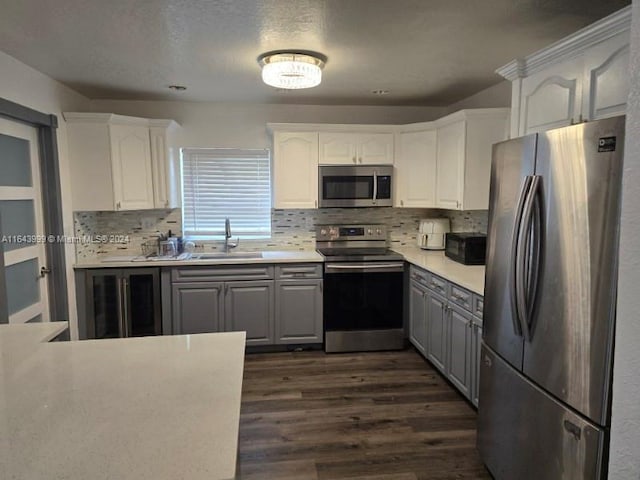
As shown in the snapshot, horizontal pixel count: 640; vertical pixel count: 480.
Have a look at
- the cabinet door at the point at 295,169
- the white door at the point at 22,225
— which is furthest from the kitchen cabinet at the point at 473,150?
the white door at the point at 22,225

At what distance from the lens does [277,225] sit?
4.35 meters

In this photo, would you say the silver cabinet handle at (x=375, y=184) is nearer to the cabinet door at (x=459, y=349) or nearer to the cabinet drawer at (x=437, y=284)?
the cabinet drawer at (x=437, y=284)

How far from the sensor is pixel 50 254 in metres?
3.26

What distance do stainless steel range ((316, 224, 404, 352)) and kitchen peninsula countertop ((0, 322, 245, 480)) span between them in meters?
2.06

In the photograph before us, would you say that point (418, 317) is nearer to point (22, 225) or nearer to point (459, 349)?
point (459, 349)

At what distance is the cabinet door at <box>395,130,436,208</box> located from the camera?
3951mm

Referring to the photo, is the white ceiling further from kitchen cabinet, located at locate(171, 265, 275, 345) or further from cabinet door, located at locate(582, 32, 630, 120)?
kitchen cabinet, located at locate(171, 265, 275, 345)

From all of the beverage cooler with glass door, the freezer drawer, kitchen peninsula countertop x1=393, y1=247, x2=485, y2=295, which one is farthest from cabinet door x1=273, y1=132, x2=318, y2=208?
the freezer drawer

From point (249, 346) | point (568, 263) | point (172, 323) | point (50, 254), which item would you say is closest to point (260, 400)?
point (249, 346)

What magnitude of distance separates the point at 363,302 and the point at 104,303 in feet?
7.48

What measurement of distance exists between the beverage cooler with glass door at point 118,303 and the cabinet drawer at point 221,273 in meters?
0.21

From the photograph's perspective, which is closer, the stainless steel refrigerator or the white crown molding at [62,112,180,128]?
the stainless steel refrigerator

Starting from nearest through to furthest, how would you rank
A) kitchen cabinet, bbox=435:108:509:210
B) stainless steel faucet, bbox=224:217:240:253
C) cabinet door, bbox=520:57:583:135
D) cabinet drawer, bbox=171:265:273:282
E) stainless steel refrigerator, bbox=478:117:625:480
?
stainless steel refrigerator, bbox=478:117:625:480 → cabinet door, bbox=520:57:583:135 → kitchen cabinet, bbox=435:108:509:210 → cabinet drawer, bbox=171:265:273:282 → stainless steel faucet, bbox=224:217:240:253

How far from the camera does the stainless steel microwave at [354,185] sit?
3998 millimetres
